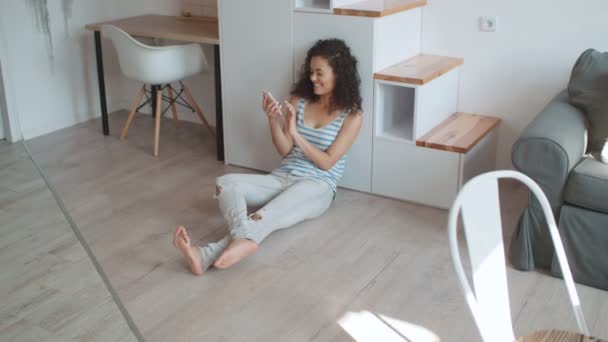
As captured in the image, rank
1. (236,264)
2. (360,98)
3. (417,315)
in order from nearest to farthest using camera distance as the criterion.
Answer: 1. (417,315)
2. (236,264)
3. (360,98)

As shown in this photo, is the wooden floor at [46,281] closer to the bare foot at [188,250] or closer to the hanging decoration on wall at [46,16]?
the bare foot at [188,250]

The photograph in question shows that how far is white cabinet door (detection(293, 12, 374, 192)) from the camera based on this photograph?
3244 mm

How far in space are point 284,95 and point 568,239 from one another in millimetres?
1592

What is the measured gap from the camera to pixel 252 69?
3.62 meters

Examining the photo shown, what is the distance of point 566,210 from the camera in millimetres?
2602

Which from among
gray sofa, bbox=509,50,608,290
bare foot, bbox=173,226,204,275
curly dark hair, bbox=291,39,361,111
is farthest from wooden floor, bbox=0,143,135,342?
gray sofa, bbox=509,50,608,290

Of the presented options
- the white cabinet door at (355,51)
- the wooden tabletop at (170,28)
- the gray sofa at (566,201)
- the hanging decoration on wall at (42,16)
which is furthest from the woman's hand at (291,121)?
the hanging decoration on wall at (42,16)

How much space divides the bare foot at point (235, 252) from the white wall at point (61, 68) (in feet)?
6.48

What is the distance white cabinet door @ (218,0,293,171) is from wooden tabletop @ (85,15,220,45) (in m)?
0.17

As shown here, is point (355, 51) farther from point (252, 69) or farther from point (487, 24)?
point (487, 24)

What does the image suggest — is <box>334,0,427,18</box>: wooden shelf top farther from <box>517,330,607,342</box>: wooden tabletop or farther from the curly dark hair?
<box>517,330,607,342</box>: wooden tabletop

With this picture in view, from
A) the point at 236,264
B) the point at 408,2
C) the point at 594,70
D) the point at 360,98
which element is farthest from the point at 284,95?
the point at 594,70

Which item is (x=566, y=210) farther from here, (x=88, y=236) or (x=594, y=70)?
(x=88, y=236)

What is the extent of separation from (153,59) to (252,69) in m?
0.62
